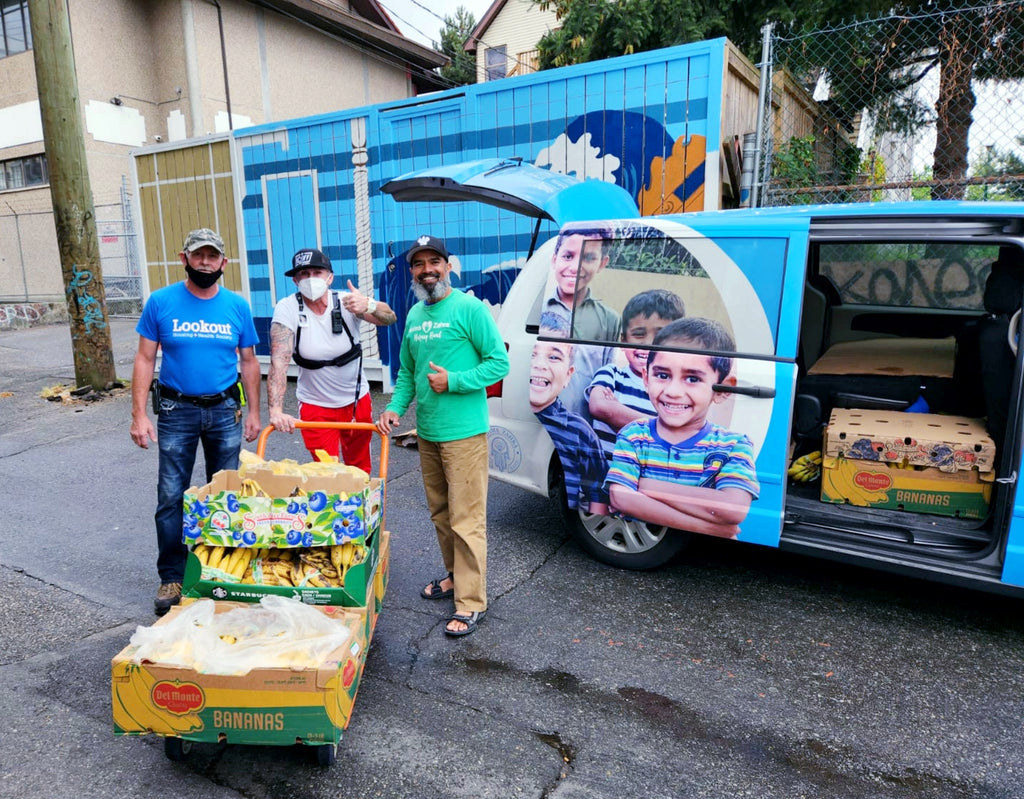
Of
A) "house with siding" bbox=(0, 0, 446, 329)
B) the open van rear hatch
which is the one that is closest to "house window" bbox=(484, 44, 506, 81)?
"house with siding" bbox=(0, 0, 446, 329)

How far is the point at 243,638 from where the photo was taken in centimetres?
255

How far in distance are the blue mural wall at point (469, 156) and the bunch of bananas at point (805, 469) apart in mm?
3298

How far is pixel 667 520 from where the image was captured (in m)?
3.68

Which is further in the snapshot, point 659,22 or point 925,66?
point 659,22

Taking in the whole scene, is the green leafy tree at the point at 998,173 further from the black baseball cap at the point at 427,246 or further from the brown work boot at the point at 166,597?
the brown work boot at the point at 166,597

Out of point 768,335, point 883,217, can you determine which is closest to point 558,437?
point 768,335

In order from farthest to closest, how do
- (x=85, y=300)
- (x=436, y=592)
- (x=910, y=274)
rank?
(x=85, y=300)
(x=910, y=274)
(x=436, y=592)

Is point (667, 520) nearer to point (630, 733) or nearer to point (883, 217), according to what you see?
point (630, 733)

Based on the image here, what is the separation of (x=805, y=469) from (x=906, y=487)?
544 mm

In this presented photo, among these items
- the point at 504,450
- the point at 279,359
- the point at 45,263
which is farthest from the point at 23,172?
the point at 504,450

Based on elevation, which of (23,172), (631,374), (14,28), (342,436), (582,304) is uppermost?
(14,28)

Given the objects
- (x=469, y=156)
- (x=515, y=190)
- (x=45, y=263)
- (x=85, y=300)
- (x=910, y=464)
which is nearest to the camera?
(x=910, y=464)

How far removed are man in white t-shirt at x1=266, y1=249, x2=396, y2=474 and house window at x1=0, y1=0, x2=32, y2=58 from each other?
64.4ft

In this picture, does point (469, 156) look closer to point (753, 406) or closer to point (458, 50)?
point (753, 406)
